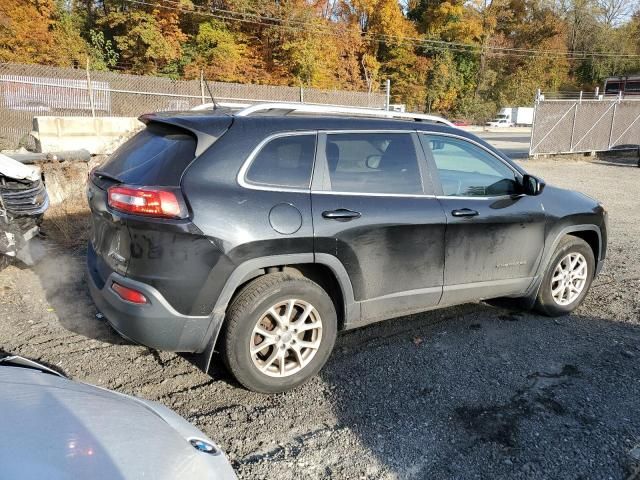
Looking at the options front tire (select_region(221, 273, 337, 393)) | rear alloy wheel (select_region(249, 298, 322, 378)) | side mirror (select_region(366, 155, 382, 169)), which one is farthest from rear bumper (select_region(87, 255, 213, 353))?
side mirror (select_region(366, 155, 382, 169))

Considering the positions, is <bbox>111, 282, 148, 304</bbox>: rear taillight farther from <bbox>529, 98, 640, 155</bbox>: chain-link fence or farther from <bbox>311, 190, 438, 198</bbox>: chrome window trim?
<bbox>529, 98, 640, 155</bbox>: chain-link fence

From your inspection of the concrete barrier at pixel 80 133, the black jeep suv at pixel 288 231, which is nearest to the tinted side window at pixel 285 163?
the black jeep suv at pixel 288 231

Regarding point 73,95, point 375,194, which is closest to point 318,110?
point 375,194

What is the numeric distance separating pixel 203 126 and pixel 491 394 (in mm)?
2520

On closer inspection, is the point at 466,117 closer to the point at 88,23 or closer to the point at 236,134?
the point at 88,23

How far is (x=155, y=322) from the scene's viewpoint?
2912mm

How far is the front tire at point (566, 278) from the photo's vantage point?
4.45 m

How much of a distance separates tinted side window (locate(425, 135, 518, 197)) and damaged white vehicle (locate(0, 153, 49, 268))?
3.97 m

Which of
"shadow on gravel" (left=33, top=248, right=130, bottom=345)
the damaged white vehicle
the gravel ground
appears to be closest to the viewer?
the gravel ground

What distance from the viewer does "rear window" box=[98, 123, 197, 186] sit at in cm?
297

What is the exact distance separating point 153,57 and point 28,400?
112 feet

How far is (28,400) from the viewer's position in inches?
70.7

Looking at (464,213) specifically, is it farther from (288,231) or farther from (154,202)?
(154,202)

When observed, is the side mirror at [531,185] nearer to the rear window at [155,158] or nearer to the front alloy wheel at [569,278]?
the front alloy wheel at [569,278]
